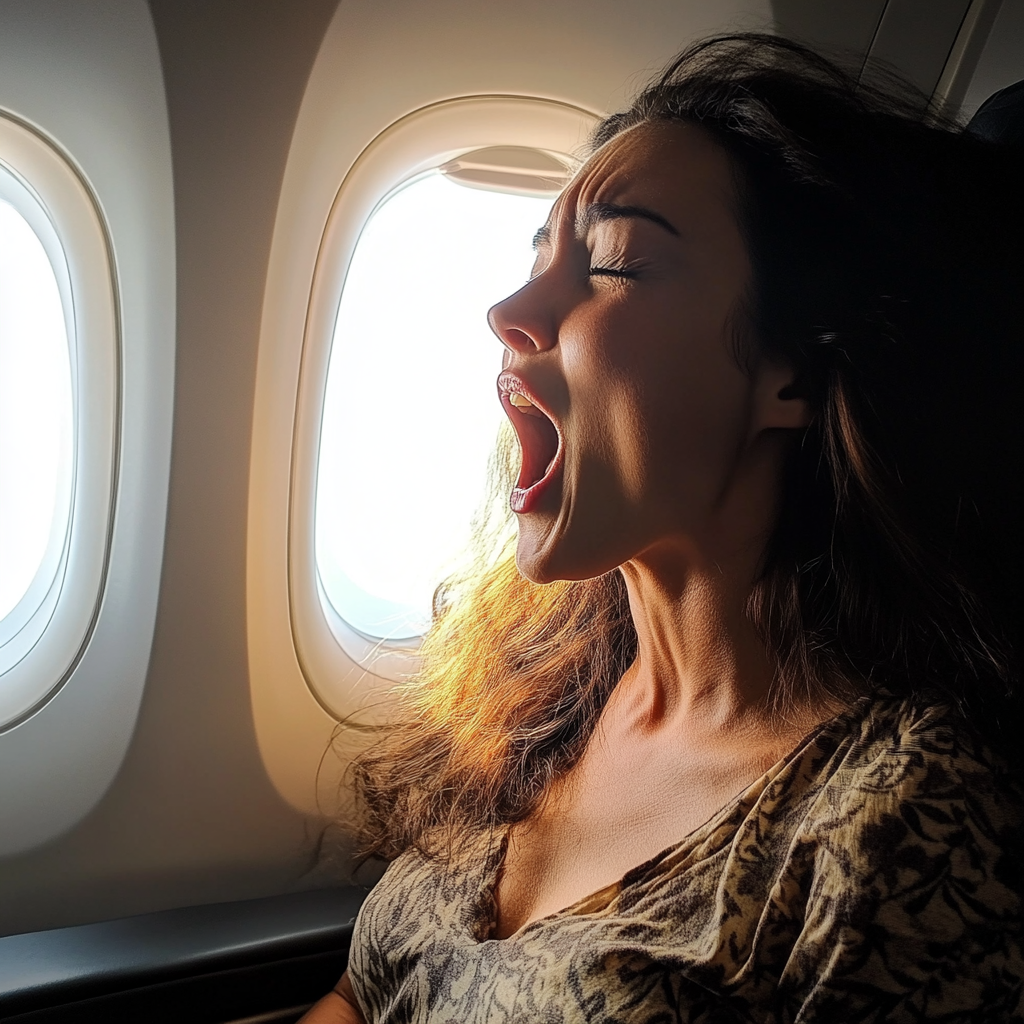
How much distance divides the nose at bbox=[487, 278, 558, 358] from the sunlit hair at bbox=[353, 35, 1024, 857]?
0.67 feet

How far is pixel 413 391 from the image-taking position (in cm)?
177

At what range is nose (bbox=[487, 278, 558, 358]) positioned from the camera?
3.15ft

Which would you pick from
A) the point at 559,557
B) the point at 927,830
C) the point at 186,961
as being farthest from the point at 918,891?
the point at 186,961

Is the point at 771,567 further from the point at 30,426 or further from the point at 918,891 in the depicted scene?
the point at 30,426

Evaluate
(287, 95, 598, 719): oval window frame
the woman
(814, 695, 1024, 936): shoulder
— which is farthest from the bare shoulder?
(814, 695, 1024, 936): shoulder

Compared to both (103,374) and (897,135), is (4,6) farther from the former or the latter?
(897,135)

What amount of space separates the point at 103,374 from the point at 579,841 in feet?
3.32

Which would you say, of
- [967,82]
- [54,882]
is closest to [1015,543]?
[967,82]

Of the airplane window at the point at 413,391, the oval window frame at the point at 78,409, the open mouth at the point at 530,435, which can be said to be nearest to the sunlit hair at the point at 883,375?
the open mouth at the point at 530,435

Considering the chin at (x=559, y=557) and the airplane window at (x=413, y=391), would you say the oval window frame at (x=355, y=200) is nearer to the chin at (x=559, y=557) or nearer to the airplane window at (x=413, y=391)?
the airplane window at (x=413, y=391)

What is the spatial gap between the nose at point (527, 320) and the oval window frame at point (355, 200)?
0.55 meters

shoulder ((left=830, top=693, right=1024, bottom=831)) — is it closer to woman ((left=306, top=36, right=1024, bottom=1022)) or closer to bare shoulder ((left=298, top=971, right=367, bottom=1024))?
woman ((left=306, top=36, right=1024, bottom=1022))

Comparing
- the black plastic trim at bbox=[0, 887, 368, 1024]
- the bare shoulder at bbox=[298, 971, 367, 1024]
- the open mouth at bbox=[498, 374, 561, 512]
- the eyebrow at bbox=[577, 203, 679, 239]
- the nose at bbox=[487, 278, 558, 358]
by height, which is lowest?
the black plastic trim at bbox=[0, 887, 368, 1024]

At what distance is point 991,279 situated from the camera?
2.78 ft
